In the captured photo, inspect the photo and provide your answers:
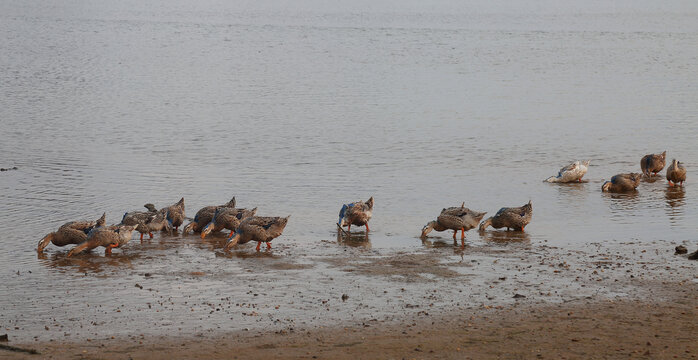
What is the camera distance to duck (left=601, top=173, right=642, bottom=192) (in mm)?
17344

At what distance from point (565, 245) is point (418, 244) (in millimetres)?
2118

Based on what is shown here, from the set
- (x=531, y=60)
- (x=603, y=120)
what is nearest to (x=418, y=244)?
(x=603, y=120)

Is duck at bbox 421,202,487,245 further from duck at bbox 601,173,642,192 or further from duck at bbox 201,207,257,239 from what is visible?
duck at bbox 601,173,642,192

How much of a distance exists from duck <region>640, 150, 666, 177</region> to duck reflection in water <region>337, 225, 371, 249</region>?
8.16 m

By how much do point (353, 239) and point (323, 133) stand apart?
12611 millimetres

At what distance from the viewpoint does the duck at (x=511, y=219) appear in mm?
13883

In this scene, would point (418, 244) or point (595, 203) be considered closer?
point (418, 244)

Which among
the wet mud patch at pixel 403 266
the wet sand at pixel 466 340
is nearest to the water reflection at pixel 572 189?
the wet mud patch at pixel 403 266

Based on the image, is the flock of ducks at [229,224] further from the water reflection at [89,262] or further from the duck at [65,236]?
the water reflection at [89,262]

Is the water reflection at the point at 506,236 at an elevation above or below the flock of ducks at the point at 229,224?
below

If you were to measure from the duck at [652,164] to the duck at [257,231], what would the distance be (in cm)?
969

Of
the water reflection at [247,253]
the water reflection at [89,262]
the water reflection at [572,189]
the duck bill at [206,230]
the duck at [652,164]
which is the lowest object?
the water reflection at [89,262]

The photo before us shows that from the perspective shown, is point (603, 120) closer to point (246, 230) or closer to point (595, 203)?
point (595, 203)

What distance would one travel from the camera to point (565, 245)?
12922 mm
